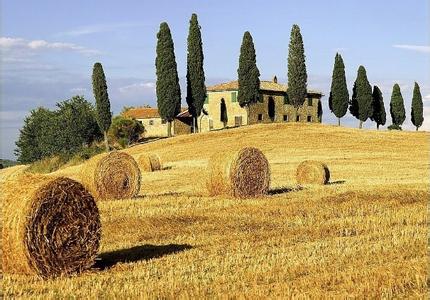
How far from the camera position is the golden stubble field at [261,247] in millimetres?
10172

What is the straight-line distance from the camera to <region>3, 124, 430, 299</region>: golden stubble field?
33.4ft

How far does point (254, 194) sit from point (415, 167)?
71.3 feet

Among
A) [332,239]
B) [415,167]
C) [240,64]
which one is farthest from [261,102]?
[332,239]

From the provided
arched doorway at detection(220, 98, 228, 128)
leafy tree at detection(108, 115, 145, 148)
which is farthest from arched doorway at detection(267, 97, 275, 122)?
leafy tree at detection(108, 115, 145, 148)

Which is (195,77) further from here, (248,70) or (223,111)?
(223,111)

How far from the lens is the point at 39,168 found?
2731 inches

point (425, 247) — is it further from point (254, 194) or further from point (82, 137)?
point (82, 137)

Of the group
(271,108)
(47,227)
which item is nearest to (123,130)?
(271,108)

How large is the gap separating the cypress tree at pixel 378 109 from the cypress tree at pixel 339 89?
12645mm

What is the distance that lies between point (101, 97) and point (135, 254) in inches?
2286

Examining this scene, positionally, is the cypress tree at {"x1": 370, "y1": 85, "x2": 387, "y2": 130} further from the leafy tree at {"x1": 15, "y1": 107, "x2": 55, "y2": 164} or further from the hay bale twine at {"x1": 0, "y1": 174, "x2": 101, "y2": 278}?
the hay bale twine at {"x1": 0, "y1": 174, "x2": 101, "y2": 278}

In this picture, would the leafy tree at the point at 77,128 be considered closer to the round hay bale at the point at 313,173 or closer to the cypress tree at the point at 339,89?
the cypress tree at the point at 339,89

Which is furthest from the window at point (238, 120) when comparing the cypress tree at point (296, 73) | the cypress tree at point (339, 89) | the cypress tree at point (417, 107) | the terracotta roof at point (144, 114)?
the cypress tree at point (417, 107)

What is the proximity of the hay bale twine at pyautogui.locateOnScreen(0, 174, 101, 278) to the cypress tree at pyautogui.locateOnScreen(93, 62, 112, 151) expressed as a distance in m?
58.5
